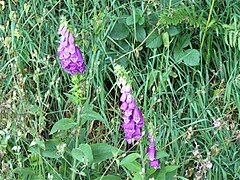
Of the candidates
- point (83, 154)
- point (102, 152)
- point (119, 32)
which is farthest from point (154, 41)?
point (83, 154)

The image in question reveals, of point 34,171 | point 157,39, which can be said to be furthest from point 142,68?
point 34,171

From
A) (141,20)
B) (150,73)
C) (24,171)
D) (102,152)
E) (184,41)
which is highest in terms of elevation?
(141,20)

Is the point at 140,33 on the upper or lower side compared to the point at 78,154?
upper

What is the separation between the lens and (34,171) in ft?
7.25

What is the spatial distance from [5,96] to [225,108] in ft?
4.08

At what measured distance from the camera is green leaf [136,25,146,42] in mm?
2996

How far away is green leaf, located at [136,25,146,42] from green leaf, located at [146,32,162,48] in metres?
0.04

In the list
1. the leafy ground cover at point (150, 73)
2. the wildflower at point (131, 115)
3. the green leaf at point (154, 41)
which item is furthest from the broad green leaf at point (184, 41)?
the wildflower at point (131, 115)

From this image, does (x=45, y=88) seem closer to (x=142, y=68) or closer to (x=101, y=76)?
(x=101, y=76)

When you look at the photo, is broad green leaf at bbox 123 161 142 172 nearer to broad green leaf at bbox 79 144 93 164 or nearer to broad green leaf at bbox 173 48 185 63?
broad green leaf at bbox 79 144 93 164

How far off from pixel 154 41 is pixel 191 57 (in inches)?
9.8

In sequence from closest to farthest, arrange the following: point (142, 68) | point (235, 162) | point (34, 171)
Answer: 1. point (34, 171)
2. point (235, 162)
3. point (142, 68)

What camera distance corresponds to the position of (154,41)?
2.96m

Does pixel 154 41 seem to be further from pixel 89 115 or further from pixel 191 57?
pixel 89 115
